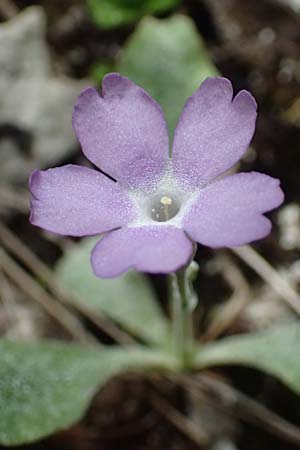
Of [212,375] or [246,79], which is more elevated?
[246,79]

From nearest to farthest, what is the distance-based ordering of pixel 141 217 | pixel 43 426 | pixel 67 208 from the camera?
pixel 67 208 → pixel 141 217 → pixel 43 426

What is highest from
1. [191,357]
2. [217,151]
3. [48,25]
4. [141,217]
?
[217,151]

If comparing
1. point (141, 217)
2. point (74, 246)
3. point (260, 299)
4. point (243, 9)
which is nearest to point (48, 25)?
point (243, 9)

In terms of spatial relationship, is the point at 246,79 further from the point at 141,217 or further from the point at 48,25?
the point at 141,217

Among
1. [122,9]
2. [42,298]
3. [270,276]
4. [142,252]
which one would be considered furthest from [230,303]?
[122,9]

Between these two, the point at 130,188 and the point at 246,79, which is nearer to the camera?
the point at 130,188

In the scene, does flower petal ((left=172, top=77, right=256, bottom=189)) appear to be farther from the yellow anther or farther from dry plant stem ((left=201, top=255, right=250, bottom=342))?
dry plant stem ((left=201, top=255, right=250, bottom=342))
